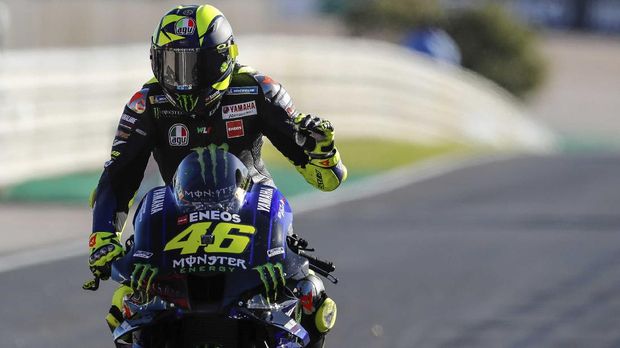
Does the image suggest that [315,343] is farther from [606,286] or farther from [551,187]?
[551,187]

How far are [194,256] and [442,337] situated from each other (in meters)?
4.15

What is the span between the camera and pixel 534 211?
16.4m

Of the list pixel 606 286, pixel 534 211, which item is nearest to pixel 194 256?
pixel 606 286

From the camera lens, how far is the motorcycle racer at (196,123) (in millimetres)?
5742

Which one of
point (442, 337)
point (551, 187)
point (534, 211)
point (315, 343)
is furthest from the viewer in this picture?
point (551, 187)

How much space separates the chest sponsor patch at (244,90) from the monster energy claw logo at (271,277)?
1.08m

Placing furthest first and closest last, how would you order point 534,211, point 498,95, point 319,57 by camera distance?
point 498,95
point 319,57
point 534,211

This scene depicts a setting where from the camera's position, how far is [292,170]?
20.0 meters

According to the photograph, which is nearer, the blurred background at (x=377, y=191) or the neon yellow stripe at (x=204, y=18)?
the neon yellow stripe at (x=204, y=18)

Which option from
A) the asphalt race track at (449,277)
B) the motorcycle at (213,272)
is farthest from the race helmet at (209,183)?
the asphalt race track at (449,277)

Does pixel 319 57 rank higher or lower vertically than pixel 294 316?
higher

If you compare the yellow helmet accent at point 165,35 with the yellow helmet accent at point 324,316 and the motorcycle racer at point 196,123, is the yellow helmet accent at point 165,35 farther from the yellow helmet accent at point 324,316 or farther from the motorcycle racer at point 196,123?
the yellow helmet accent at point 324,316

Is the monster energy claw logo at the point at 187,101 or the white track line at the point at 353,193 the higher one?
Answer: the monster energy claw logo at the point at 187,101

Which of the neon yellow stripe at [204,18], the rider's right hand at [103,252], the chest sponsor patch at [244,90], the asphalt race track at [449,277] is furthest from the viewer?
the asphalt race track at [449,277]
